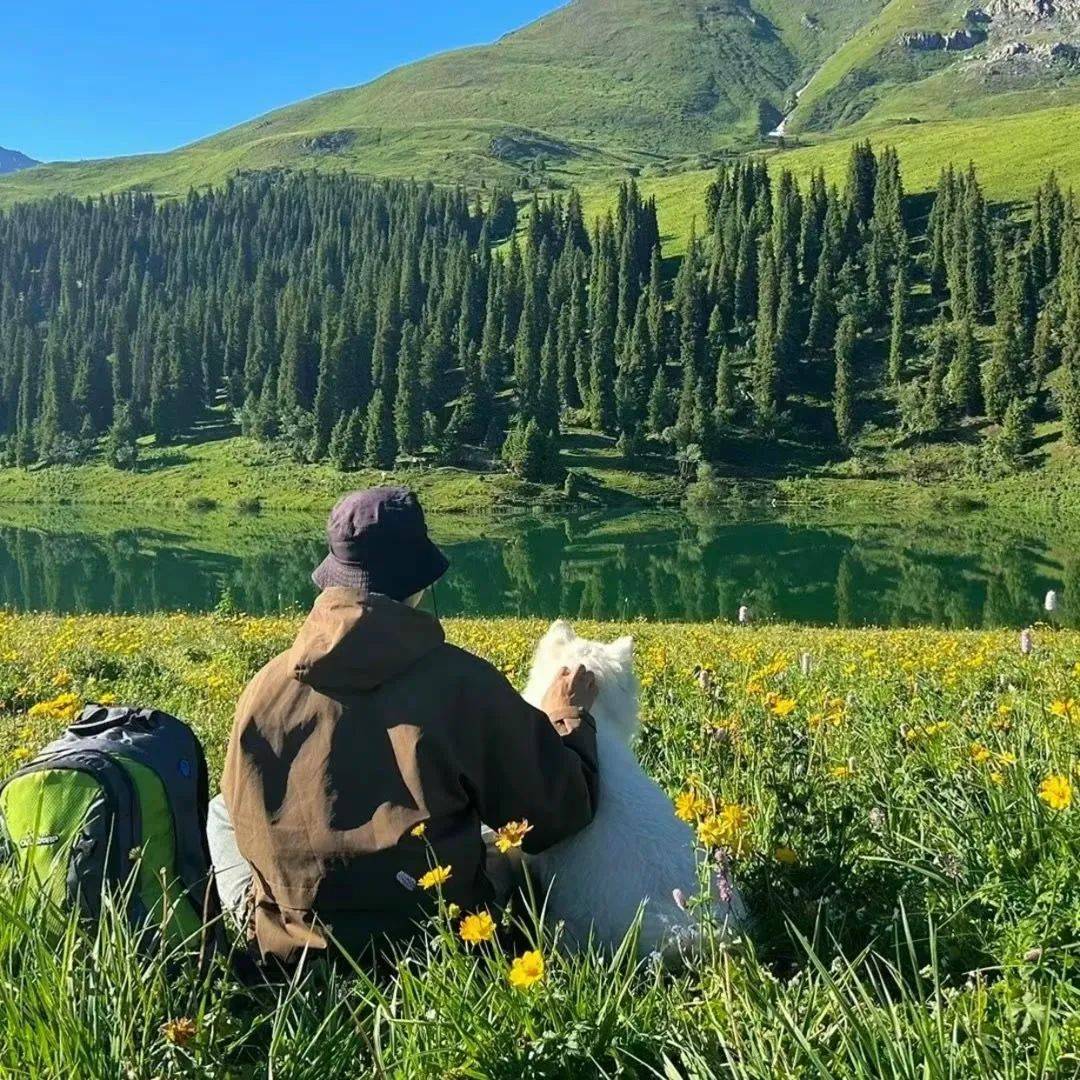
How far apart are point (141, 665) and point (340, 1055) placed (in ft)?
30.3

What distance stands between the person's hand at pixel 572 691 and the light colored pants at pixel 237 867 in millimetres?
569

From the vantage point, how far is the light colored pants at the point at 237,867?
364cm

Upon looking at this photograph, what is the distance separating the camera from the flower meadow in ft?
7.07

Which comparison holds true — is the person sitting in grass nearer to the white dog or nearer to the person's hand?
the white dog

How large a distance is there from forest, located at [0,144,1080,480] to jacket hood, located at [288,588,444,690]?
9588 cm

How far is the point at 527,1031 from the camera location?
2.42 m

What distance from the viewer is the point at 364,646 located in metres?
3.20

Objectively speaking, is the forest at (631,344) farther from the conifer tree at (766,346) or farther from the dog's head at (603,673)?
the dog's head at (603,673)

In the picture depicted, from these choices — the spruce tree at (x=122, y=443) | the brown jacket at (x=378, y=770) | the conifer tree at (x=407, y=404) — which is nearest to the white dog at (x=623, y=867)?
the brown jacket at (x=378, y=770)

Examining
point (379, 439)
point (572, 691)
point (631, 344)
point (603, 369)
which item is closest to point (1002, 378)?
point (631, 344)

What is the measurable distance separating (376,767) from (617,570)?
180 feet

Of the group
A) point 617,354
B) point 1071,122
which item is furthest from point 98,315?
point 1071,122

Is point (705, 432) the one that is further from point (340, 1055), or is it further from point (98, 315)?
point (98, 315)

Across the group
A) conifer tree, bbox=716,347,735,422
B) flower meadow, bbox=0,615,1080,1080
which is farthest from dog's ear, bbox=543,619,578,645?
conifer tree, bbox=716,347,735,422
